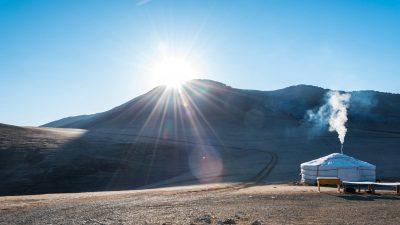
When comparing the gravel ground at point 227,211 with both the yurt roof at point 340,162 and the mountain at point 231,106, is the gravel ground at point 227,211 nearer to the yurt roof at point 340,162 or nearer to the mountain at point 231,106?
the yurt roof at point 340,162

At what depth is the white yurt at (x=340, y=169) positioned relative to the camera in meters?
29.1

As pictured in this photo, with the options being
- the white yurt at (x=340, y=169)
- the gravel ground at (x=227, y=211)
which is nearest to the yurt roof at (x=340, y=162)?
the white yurt at (x=340, y=169)

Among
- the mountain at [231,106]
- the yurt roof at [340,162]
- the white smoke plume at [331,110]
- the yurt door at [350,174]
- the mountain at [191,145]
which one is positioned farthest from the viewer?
the mountain at [231,106]

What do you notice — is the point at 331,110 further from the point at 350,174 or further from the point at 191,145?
the point at 350,174

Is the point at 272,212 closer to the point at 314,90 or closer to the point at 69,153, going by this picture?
the point at 69,153

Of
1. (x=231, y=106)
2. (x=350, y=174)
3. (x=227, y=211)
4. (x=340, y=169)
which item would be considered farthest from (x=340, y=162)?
(x=231, y=106)

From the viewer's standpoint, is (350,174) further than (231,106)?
No

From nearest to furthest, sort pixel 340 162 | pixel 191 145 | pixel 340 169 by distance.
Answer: pixel 340 169, pixel 340 162, pixel 191 145

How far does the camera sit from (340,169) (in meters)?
29.5

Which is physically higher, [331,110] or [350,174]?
[331,110]

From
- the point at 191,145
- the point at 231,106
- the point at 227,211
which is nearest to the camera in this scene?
the point at 227,211

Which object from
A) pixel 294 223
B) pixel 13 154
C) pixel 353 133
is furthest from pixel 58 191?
pixel 353 133

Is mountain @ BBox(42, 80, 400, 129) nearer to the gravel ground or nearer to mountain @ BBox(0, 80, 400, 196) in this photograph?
mountain @ BBox(0, 80, 400, 196)

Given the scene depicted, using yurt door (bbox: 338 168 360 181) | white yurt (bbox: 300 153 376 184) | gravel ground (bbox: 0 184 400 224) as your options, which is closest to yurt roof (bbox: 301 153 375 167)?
white yurt (bbox: 300 153 376 184)
